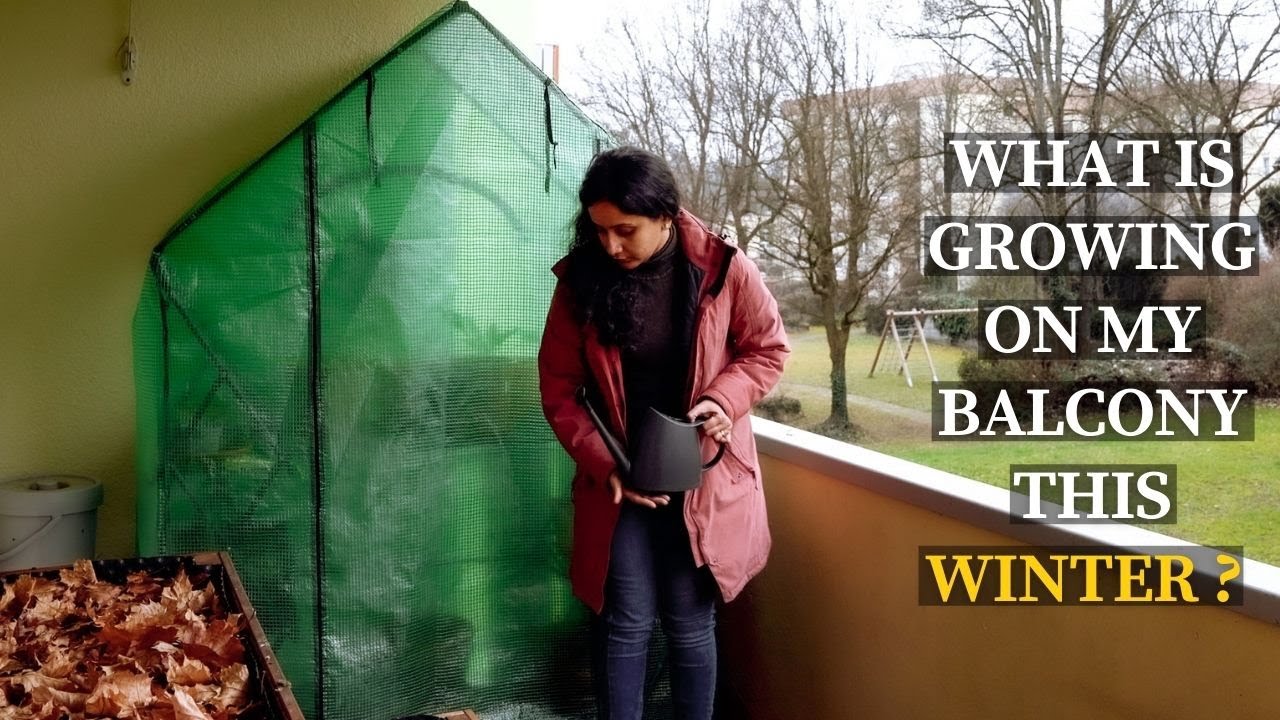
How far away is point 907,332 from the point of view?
3.29 m

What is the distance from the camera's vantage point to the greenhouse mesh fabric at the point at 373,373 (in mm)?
2168

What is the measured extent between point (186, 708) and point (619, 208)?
39.1 inches

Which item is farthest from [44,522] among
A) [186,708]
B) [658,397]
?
[658,397]

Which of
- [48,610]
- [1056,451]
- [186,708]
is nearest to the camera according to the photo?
[186,708]

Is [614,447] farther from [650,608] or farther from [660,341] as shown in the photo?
[650,608]

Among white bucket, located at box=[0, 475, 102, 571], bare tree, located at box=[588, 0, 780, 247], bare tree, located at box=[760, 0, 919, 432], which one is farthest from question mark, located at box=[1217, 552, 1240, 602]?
bare tree, located at box=[588, 0, 780, 247]

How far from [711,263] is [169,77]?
163 cm

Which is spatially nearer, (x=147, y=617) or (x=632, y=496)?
(x=147, y=617)

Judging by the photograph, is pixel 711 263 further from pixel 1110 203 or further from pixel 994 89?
pixel 994 89

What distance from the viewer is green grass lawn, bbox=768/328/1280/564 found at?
1.89 m

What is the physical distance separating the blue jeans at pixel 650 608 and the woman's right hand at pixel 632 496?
0.06m

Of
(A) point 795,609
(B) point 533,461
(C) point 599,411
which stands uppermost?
(C) point 599,411

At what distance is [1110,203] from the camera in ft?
8.31

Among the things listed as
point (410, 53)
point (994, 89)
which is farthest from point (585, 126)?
point (994, 89)
